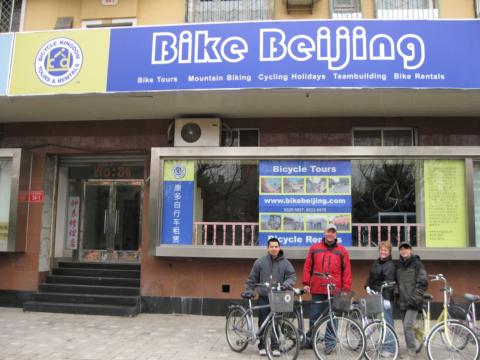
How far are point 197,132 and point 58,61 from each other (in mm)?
2808

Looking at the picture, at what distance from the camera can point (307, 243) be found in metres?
8.45

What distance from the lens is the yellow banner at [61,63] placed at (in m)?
8.05

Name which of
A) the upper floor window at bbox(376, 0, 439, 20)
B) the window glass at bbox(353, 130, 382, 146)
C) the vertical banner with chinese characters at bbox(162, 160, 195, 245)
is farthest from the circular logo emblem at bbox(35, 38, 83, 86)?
the upper floor window at bbox(376, 0, 439, 20)

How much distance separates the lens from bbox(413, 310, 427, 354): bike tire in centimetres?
599

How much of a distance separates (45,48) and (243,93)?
3718 millimetres

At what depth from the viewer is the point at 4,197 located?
9.57 meters

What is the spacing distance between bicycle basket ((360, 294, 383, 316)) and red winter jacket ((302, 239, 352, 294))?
377mm

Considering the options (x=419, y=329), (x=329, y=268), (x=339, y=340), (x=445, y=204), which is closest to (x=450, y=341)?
(x=419, y=329)

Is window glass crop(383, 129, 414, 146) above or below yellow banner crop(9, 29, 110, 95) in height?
below

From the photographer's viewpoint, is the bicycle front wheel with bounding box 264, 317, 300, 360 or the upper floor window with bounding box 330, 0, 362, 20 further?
the upper floor window with bounding box 330, 0, 362, 20

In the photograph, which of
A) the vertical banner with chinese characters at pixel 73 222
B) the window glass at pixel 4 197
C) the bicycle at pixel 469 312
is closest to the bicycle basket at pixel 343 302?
the bicycle at pixel 469 312

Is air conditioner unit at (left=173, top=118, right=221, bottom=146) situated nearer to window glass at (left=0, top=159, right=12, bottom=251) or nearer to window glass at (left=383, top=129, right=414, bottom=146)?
window glass at (left=383, top=129, right=414, bottom=146)

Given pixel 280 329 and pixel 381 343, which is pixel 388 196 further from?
pixel 280 329

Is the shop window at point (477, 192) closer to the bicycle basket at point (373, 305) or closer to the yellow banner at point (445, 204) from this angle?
the yellow banner at point (445, 204)
